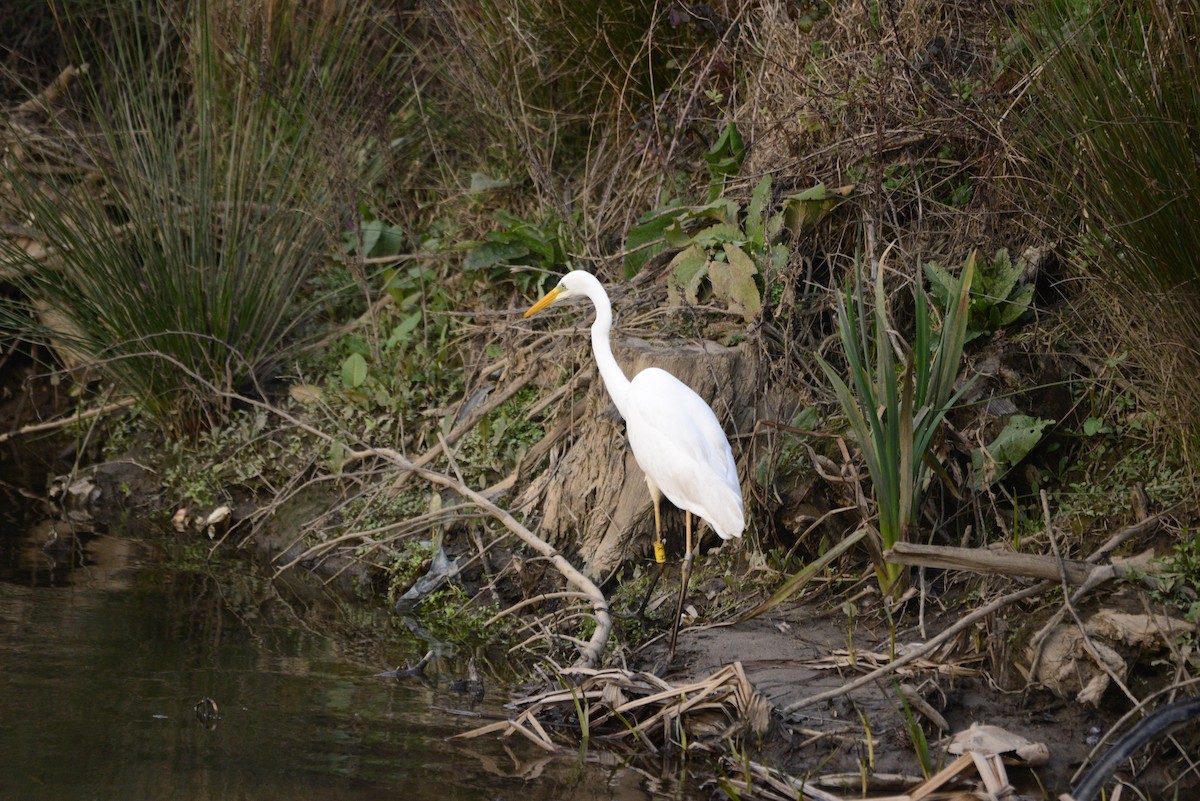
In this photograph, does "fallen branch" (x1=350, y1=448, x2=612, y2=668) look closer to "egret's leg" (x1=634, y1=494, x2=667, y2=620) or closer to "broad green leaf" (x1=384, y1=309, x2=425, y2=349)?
"egret's leg" (x1=634, y1=494, x2=667, y2=620)

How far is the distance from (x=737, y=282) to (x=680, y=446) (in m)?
1.02

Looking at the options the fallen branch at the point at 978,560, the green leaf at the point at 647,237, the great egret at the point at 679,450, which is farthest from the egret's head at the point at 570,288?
the fallen branch at the point at 978,560

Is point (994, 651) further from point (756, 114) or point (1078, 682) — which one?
point (756, 114)

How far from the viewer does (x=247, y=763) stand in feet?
10.6

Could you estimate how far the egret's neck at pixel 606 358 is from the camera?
4246mm

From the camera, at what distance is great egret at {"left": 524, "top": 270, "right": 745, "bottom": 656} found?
3.88m

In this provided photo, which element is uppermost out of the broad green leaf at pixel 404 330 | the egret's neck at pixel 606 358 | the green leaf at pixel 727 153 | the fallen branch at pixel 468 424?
the green leaf at pixel 727 153

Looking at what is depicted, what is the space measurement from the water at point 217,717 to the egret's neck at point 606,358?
1144mm

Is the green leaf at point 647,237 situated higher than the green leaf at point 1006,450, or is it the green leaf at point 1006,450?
the green leaf at point 647,237

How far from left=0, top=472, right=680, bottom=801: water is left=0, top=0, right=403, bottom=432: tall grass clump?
1492 millimetres

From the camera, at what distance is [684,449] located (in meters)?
3.95

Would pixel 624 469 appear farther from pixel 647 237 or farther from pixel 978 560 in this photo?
pixel 978 560

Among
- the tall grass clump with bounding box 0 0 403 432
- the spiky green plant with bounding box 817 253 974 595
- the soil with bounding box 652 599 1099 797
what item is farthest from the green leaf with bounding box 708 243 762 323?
the tall grass clump with bounding box 0 0 403 432

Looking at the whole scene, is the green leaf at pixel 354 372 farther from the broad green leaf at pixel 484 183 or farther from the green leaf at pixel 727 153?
the green leaf at pixel 727 153
